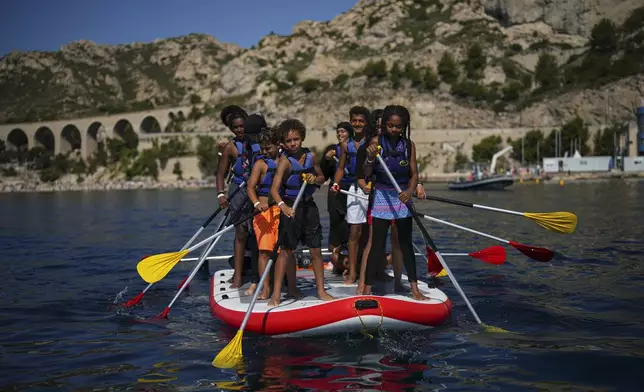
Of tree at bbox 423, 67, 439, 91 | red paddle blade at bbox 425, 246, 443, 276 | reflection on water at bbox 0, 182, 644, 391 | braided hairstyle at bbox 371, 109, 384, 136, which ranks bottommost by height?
reflection on water at bbox 0, 182, 644, 391

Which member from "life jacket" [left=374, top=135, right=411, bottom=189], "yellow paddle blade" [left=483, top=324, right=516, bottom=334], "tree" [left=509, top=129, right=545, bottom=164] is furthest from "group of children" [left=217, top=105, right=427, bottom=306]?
"tree" [left=509, top=129, right=545, bottom=164]

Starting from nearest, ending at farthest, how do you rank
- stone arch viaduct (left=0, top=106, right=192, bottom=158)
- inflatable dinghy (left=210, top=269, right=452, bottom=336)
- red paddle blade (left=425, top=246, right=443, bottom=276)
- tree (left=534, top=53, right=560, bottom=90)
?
inflatable dinghy (left=210, top=269, right=452, bottom=336) < red paddle blade (left=425, top=246, right=443, bottom=276) < tree (left=534, top=53, right=560, bottom=90) < stone arch viaduct (left=0, top=106, right=192, bottom=158)

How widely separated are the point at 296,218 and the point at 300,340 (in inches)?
59.0

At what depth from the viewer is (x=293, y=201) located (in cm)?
814

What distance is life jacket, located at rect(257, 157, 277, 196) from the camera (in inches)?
330

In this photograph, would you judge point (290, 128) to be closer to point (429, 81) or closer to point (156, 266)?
point (156, 266)

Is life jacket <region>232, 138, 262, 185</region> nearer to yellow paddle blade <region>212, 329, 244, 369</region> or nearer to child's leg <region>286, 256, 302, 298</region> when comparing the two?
child's leg <region>286, 256, 302, 298</region>

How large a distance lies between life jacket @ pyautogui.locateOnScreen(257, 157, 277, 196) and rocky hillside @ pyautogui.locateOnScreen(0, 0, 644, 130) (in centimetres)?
8953

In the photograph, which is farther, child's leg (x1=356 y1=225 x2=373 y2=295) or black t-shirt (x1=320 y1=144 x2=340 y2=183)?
black t-shirt (x1=320 y1=144 x2=340 y2=183)

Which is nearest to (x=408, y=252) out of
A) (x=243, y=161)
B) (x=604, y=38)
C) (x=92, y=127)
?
(x=243, y=161)

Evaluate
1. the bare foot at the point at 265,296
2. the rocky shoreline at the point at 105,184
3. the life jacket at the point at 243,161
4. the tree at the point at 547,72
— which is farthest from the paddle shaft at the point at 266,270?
the tree at the point at 547,72

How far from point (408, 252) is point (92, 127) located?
132 metres

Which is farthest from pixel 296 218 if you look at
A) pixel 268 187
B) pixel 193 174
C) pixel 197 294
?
pixel 193 174

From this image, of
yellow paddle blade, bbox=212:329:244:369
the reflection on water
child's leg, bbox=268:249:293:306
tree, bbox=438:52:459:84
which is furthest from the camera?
tree, bbox=438:52:459:84
